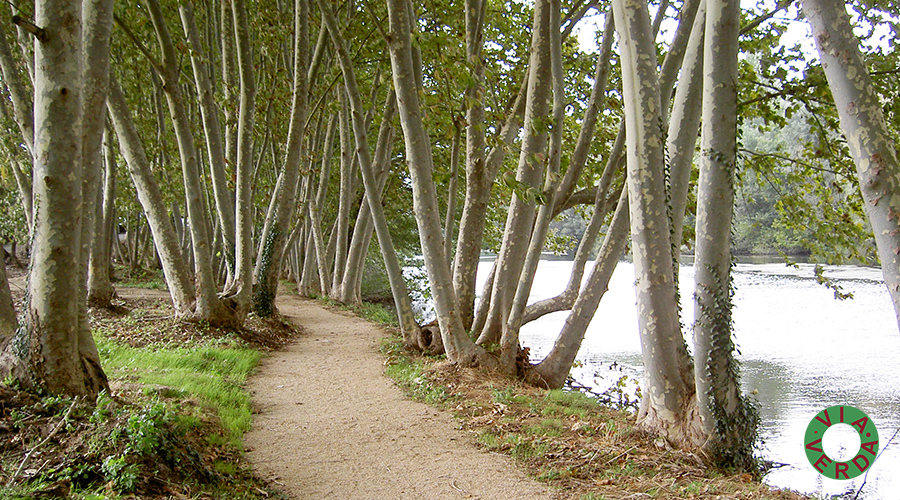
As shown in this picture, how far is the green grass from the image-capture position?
545 centimetres

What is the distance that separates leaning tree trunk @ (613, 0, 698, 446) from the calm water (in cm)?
48

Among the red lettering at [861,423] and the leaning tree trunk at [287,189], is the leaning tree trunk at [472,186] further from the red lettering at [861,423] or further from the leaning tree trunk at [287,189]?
the red lettering at [861,423]

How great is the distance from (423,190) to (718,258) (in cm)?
364

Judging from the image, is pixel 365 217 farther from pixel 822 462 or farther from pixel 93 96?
pixel 822 462

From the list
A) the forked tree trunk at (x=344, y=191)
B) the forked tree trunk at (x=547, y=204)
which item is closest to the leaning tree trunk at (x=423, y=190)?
the forked tree trunk at (x=547, y=204)

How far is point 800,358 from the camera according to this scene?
43.2 ft

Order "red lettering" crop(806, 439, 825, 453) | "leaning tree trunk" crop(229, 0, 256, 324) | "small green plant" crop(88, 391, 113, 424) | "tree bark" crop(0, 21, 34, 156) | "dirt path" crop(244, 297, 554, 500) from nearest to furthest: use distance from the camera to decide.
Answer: "red lettering" crop(806, 439, 825, 453) → "small green plant" crop(88, 391, 113, 424) → "dirt path" crop(244, 297, 554, 500) → "tree bark" crop(0, 21, 34, 156) → "leaning tree trunk" crop(229, 0, 256, 324)

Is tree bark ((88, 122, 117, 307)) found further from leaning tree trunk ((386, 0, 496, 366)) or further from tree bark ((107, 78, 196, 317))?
leaning tree trunk ((386, 0, 496, 366))

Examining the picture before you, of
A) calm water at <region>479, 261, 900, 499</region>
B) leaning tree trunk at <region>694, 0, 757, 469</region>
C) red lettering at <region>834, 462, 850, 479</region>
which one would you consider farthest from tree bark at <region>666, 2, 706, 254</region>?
red lettering at <region>834, 462, 850, 479</region>

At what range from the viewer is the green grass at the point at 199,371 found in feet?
17.9

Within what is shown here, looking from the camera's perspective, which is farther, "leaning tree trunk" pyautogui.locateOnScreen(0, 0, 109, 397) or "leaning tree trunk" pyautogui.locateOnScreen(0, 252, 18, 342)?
"leaning tree trunk" pyautogui.locateOnScreen(0, 252, 18, 342)

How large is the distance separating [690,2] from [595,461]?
12.7 ft

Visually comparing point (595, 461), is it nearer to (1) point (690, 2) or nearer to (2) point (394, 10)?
(1) point (690, 2)

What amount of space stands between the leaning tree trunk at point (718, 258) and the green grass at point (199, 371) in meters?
3.46
